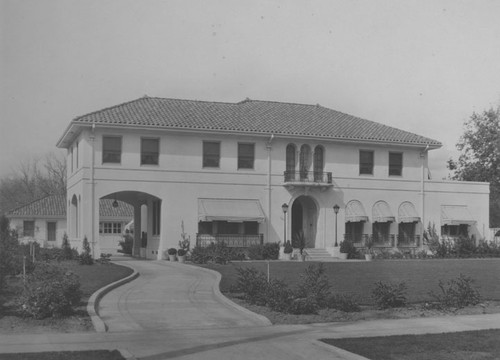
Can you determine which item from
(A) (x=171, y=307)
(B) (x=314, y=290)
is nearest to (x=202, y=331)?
(A) (x=171, y=307)

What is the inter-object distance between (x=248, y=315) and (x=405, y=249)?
88.0 feet

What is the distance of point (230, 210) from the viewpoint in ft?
117

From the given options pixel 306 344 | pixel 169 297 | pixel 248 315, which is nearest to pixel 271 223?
pixel 169 297

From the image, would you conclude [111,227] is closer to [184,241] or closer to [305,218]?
[305,218]

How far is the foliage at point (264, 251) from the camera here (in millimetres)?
34594

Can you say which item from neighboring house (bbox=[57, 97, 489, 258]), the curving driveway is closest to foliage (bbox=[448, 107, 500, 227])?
neighboring house (bbox=[57, 97, 489, 258])

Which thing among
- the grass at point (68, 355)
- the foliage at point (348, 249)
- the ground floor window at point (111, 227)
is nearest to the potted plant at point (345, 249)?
the foliage at point (348, 249)

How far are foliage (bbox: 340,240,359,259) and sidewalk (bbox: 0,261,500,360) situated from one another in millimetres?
19638

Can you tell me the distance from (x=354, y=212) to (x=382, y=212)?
192 centimetres

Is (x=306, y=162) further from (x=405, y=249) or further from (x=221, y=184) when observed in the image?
(x=405, y=249)

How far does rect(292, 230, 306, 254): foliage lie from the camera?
37.0m

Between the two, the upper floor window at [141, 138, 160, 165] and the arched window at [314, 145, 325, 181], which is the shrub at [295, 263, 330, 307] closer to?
the upper floor window at [141, 138, 160, 165]

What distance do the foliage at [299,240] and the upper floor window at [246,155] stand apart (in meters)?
4.76

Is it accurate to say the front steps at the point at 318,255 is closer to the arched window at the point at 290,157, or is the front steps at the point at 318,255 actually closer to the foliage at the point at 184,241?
the arched window at the point at 290,157
